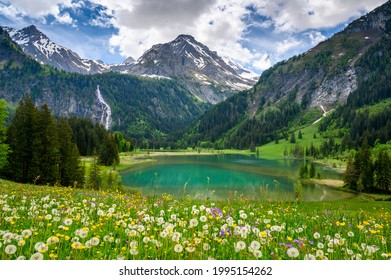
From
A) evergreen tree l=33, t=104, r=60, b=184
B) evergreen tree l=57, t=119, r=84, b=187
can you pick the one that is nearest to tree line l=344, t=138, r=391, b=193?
evergreen tree l=57, t=119, r=84, b=187

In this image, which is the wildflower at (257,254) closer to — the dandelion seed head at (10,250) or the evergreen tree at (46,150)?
the dandelion seed head at (10,250)

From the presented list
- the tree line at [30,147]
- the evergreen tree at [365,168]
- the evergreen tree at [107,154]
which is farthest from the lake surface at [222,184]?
the tree line at [30,147]

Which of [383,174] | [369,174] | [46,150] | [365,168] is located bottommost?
[369,174]

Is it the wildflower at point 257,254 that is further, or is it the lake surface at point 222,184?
the lake surface at point 222,184

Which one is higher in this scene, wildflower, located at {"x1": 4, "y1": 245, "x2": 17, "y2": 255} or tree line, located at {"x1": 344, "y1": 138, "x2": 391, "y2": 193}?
wildflower, located at {"x1": 4, "y1": 245, "x2": 17, "y2": 255}

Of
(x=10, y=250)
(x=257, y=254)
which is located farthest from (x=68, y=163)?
(x=257, y=254)

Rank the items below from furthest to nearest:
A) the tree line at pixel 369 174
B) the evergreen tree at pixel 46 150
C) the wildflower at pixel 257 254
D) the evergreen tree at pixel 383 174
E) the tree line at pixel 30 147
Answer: the tree line at pixel 369 174
the evergreen tree at pixel 383 174
the evergreen tree at pixel 46 150
the tree line at pixel 30 147
the wildflower at pixel 257 254

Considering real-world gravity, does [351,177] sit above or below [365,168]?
below

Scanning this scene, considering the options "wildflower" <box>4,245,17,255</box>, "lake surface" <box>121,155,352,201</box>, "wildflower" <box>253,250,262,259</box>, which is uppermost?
"wildflower" <box>4,245,17,255</box>

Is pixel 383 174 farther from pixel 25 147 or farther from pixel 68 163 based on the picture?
pixel 25 147

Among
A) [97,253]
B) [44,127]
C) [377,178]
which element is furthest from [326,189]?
[97,253]

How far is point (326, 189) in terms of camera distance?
79250mm

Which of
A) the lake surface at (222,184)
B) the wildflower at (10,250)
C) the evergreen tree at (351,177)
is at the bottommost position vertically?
the lake surface at (222,184)

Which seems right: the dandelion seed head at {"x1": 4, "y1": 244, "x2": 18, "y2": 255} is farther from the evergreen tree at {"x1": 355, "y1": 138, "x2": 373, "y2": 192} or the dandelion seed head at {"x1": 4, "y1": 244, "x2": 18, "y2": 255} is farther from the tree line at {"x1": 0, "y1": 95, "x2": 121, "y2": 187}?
the evergreen tree at {"x1": 355, "y1": 138, "x2": 373, "y2": 192}
